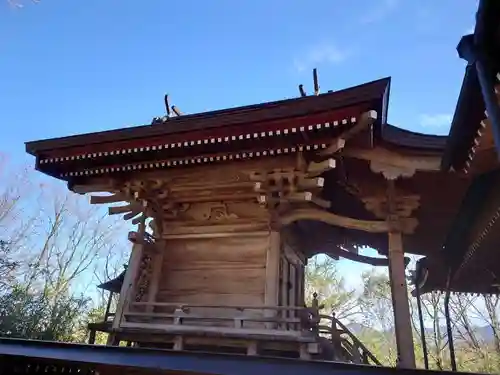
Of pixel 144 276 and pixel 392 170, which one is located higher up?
pixel 392 170

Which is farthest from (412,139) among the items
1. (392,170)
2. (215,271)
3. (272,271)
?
(215,271)

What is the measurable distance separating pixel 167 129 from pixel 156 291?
9.04 ft

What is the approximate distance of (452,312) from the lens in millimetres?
17641

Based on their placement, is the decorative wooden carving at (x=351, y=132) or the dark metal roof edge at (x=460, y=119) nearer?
the dark metal roof edge at (x=460, y=119)

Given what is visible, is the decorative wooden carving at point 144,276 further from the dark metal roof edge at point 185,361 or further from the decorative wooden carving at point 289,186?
the dark metal roof edge at point 185,361

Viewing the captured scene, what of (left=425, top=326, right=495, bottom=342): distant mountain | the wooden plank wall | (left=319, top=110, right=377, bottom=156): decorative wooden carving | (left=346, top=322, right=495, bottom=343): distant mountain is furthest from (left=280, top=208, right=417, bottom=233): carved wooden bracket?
(left=425, top=326, right=495, bottom=342): distant mountain

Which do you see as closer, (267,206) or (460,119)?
(460,119)

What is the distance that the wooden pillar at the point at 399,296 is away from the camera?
4.43 metres

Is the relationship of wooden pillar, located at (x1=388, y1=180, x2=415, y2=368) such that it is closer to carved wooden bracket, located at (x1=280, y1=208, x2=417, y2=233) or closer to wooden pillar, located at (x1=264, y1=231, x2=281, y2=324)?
carved wooden bracket, located at (x1=280, y1=208, x2=417, y2=233)

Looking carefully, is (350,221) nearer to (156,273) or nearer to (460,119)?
(460,119)

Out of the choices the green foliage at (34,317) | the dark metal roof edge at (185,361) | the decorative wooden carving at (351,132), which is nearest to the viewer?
the dark metal roof edge at (185,361)

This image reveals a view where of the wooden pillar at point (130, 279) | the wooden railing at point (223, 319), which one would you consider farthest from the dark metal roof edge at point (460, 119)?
the wooden pillar at point (130, 279)

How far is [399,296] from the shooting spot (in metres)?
4.72

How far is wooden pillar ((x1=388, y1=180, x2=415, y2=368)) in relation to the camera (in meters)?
4.43
